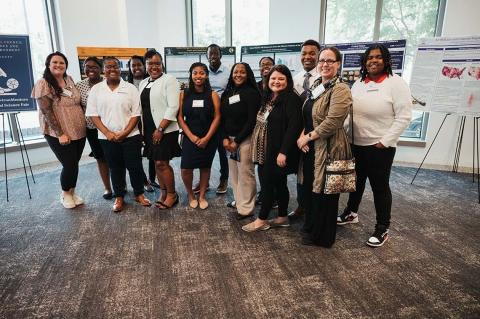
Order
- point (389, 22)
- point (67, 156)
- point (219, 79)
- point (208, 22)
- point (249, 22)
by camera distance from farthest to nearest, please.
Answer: point (208, 22)
point (249, 22)
point (389, 22)
point (219, 79)
point (67, 156)

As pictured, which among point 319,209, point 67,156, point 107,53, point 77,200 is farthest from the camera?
point 107,53

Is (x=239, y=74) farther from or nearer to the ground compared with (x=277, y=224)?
farther from the ground

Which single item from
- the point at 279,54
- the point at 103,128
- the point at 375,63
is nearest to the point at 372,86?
the point at 375,63

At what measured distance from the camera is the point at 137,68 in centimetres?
357

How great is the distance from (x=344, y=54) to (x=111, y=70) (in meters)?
3.10

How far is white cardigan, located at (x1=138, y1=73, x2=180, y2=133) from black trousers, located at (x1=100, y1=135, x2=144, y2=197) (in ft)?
1.17

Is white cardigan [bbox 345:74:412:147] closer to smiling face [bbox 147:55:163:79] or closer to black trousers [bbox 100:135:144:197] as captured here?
smiling face [bbox 147:55:163:79]

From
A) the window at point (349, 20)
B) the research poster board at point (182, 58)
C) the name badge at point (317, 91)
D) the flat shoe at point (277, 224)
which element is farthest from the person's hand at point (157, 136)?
the window at point (349, 20)

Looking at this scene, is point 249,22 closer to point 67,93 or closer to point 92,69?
point 92,69

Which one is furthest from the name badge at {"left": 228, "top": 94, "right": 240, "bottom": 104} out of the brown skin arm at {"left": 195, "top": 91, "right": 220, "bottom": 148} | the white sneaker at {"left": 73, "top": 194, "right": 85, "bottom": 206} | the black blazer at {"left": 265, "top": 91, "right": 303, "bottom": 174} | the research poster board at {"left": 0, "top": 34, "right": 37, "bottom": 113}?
the research poster board at {"left": 0, "top": 34, "right": 37, "bottom": 113}

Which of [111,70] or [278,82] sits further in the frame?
[111,70]

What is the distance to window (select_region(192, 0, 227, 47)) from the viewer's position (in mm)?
5918

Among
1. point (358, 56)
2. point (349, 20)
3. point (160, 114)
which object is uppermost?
point (349, 20)

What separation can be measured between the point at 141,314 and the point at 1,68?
11.0 ft
